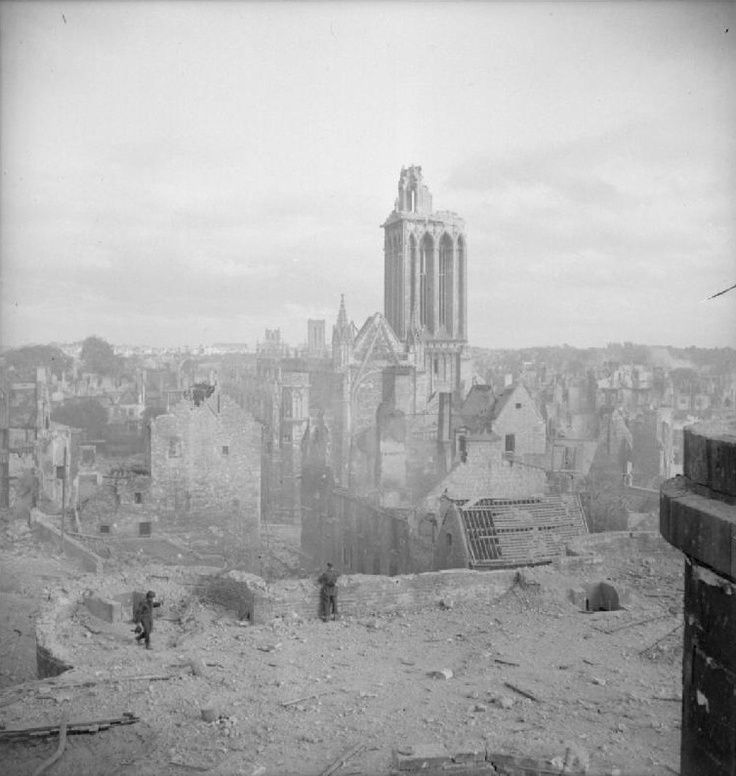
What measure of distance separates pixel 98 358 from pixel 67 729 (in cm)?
7189

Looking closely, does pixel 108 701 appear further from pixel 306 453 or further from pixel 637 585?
pixel 306 453

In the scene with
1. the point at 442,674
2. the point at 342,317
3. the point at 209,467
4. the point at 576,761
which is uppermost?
the point at 342,317

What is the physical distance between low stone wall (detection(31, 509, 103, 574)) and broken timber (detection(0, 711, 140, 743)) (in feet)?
42.7

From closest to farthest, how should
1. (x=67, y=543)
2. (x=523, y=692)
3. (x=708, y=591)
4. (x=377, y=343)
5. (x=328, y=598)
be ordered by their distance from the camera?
(x=708, y=591)
(x=523, y=692)
(x=328, y=598)
(x=67, y=543)
(x=377, y=343)

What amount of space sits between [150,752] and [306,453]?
2608cm

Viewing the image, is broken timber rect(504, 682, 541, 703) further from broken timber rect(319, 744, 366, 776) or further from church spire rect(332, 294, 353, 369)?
church spire rect(332, 294, 353, 369)

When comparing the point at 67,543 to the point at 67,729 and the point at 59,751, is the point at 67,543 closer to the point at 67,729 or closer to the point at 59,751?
the point at 67,729

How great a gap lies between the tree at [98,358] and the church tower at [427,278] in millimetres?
33270

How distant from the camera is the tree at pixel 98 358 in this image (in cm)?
7525

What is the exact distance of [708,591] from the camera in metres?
2.84

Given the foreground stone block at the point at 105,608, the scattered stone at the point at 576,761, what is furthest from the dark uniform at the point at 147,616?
the scattered stone at the point at 576,761

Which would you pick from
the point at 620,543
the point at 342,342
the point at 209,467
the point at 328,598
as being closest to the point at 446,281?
the point at 342,342

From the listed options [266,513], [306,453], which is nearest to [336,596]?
[306,453]

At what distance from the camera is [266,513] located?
38656 mm
